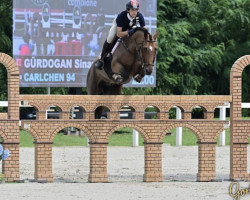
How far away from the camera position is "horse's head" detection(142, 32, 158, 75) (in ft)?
46.1

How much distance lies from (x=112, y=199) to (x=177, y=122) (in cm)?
345

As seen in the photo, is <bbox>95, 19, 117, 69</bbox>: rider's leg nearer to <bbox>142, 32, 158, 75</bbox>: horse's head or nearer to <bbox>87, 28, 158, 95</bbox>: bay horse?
<bbox>87, 28, 158, 95</bbox>: bay horse

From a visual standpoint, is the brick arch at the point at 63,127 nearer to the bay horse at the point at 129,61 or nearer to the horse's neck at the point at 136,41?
the bay horse at the point at 129,61

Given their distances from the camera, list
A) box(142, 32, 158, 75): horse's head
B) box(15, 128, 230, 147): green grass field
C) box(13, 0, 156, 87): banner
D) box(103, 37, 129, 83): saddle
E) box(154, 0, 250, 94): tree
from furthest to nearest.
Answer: box(154, 0, 250, 94): tree
box(15, 128, 230, 147): green grass field
box(13, 0, 156, 87): banner
box(103, 37, 129, 83): saddle
box(142, 32, 158, 75): horse's head

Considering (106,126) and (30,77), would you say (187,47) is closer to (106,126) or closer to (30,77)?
(30,77)

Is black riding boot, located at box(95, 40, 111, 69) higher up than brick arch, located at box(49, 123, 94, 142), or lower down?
higher up

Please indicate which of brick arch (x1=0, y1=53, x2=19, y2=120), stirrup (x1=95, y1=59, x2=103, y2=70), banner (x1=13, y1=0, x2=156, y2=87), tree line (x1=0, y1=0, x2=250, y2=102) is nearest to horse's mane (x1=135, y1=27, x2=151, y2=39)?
stirrup (x1=95, y1=59, x2=103, y2=70)

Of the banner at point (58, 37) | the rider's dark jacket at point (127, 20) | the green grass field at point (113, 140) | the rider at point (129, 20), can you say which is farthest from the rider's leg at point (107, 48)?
the green grass field at point (113, 140)

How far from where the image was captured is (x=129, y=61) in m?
14.7

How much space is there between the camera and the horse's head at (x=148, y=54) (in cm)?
1405

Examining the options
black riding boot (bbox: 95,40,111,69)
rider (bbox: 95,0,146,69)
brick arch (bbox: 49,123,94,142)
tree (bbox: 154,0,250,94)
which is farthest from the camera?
tree (bbox: 154,0,250,94)

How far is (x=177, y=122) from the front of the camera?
49.2ft

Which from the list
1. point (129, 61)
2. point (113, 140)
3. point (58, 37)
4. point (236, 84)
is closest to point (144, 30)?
point (129, 61)

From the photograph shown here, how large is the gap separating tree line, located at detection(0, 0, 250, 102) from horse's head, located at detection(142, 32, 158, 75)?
11847 mm
